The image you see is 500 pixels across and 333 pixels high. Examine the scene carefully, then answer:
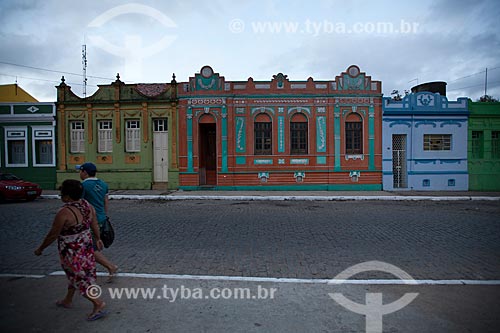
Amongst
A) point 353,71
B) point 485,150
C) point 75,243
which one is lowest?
point 75,243

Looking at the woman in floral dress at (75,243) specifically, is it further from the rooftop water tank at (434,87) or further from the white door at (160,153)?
the rooftop water tank at (434,87)

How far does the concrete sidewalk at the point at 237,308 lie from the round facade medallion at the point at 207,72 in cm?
1431

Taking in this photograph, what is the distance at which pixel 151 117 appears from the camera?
17.7 m

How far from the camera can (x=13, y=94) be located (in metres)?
28.7

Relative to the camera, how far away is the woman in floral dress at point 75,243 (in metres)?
3.49

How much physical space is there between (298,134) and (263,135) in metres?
1.93

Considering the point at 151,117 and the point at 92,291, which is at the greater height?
the point at 151,117

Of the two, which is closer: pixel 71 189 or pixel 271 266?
pixel 71 189

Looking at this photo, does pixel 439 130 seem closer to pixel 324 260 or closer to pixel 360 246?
pixel 360 246

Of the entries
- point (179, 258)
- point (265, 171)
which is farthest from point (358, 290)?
point (265, 171)

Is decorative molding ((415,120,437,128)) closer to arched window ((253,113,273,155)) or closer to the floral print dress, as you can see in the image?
arched window ((253,113,273,155))

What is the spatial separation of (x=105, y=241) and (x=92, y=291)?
1232mm

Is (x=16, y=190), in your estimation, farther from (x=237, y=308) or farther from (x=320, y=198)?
(x=237, y=308)

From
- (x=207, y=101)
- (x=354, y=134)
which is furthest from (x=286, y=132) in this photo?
(x=207, y=101)
